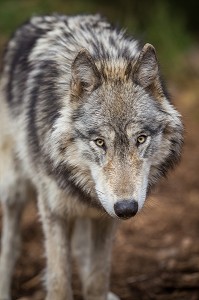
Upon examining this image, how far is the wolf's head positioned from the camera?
4141mm

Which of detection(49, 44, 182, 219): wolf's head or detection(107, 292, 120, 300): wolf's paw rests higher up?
detection(49, 44, 182, 219): wolf's head

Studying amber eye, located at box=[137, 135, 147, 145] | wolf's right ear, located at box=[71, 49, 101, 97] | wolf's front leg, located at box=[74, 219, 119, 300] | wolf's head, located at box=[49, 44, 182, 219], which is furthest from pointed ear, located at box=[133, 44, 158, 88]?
wolf's front leg, located at box=[74, 219, 119, 300]

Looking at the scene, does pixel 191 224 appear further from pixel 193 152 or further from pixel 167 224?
pixel 193 152

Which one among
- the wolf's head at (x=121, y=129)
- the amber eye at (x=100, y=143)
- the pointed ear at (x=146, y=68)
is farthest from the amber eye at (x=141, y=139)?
the pointed ear at (x=146, y=68)

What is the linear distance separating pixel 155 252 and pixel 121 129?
271 cm

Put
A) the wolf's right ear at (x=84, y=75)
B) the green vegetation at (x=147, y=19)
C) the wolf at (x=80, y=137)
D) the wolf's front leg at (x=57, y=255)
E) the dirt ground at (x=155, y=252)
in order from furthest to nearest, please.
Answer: the green vegetation at (x=147, y=19) < the dirt ground at (x=155, y=252) < the wolf's front leg at (x=57, y=255) < the wolf's right ear at (x=84, y=75) < the wolf at (x=80, y=137)

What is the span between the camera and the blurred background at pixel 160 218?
6059mm

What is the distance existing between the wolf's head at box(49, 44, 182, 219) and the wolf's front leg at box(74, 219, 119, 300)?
2.19ft

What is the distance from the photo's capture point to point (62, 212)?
16.4 feet

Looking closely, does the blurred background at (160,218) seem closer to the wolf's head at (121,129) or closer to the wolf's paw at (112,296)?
the wolf's paw at (112,296)

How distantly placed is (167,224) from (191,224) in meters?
0.23

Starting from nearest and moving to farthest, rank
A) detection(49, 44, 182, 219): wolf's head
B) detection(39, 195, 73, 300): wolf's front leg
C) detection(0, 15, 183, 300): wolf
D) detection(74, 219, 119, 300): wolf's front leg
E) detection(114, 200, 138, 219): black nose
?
1. detection(114, 200, 138, 219): black nose
2. detection(49, 44, 182, 219): wolf's head
3. detection(0, 15, 183, 300): wolf
4. detection(39, 195, 73, 300): wolf's front leg
5. detection(74, 219, 119, 300): wolf's front leg

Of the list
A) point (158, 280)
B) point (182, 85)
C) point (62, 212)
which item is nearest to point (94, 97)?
point (62, 212)

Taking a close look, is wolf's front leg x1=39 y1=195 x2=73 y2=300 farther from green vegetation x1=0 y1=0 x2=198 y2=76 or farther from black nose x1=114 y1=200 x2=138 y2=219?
green vegetation x1=0 y1=0 x2=198 y2=76
